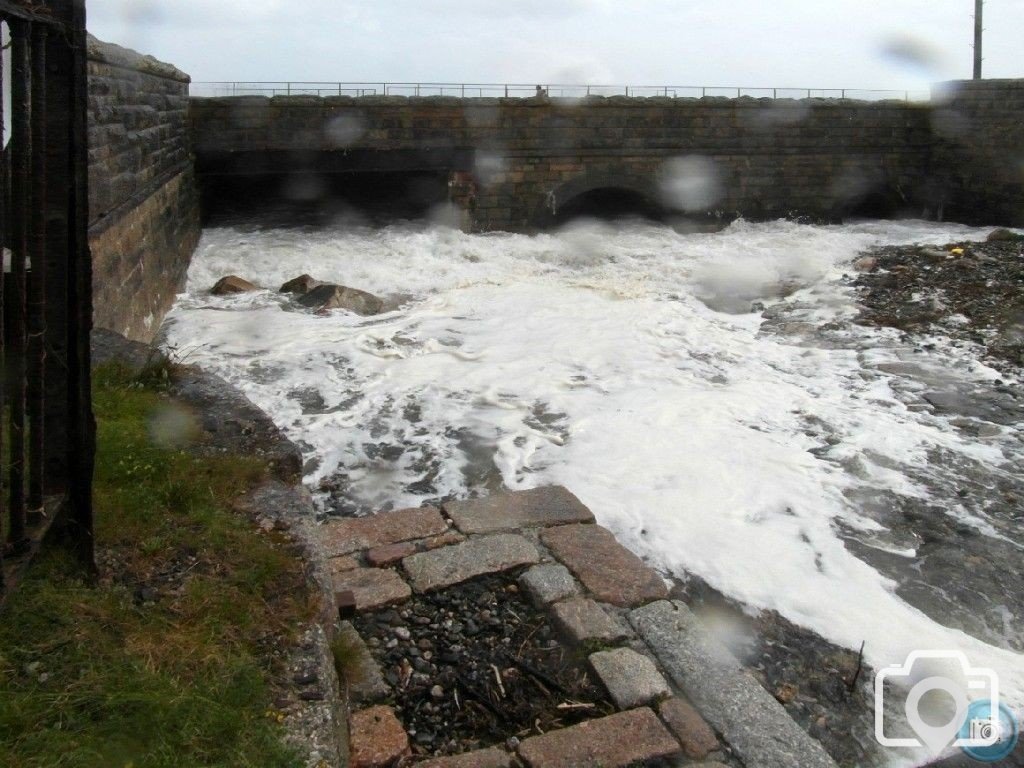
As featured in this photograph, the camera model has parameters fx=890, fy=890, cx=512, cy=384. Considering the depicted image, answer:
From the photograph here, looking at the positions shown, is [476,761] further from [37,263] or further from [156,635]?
[37,263]

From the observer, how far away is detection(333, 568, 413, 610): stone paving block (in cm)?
374

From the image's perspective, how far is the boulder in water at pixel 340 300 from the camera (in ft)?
36.5

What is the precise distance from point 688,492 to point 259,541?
354cm

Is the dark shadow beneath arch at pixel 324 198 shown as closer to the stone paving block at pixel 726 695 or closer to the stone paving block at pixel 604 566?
the stone paving block at pixel 604 566

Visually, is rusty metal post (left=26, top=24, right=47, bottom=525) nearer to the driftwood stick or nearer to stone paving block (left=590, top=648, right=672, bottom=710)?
stone paving block (left=590, top=648, right=672, bottom=710)

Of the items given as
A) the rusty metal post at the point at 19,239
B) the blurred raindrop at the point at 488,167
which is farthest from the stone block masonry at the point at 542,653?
the blurred raindrop at the point at 488,167

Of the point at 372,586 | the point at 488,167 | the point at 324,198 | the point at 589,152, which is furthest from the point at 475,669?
the point at 324,198

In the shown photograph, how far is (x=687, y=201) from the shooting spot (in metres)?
17.7

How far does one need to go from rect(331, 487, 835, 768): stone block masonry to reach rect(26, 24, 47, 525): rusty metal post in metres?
1.38

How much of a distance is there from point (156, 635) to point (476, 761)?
1076 mm

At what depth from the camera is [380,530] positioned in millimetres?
4438

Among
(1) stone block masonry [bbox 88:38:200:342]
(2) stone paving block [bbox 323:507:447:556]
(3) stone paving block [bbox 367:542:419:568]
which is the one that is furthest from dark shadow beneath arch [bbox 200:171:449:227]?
(3) stone paving block [bbox 367:542:419:568]

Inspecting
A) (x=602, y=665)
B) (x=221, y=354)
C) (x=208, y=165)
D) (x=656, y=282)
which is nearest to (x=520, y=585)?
(x=602, y=665)

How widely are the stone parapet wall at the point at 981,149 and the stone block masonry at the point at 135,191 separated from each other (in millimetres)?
15018
